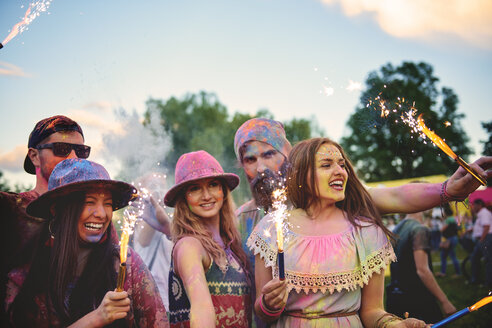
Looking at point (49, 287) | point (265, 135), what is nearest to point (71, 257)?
point (49, 287)

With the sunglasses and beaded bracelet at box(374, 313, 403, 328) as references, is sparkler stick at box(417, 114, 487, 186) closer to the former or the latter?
beaded bracelet at box(374, 313, 403, 328)

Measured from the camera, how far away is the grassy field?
6.69 meters

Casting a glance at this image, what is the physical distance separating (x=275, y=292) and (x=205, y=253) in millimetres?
774

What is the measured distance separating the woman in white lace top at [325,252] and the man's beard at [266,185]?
61 cm

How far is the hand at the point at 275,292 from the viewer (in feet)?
6.93

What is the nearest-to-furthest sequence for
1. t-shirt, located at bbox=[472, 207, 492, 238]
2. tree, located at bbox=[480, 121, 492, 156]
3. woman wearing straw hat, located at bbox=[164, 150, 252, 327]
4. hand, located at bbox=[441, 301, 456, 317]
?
woman wearing straw hat, located at bbox=[164, 150, 252, 327]
tree, located at bbox=[480, 121, 492, 156]
hand, located at bbox=[441, 301, 456, 317]
t-shirt, located at bbox=[472, 207, 492, 238]

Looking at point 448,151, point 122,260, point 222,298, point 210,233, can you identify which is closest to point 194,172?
point 210,233

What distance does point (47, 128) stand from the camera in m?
3.02

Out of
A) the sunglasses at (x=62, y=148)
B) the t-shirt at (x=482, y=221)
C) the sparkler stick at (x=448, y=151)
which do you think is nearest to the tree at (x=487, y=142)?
the sparkler stick at (x=448, y=151)

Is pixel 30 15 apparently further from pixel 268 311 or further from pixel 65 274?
pixel 268 311

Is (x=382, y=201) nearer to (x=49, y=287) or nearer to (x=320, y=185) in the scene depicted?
(x=320, y=185)

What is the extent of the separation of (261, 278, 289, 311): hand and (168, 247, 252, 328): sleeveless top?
594 millimetres

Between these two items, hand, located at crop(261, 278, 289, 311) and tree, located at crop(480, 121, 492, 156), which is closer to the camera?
hand, located at crop(261, 278, 289, 311)

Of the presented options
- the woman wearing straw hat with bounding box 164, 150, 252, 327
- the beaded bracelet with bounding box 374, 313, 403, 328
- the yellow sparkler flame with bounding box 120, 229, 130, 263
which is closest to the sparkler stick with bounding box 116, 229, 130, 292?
the yellow sparkler flame with bounding box 120, 229, 130, 263
